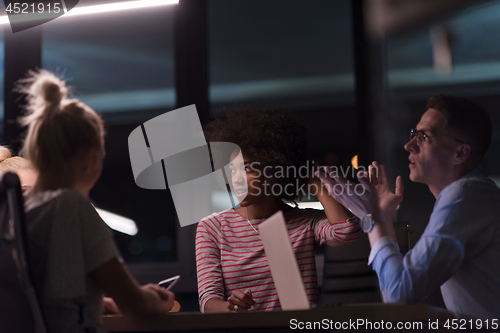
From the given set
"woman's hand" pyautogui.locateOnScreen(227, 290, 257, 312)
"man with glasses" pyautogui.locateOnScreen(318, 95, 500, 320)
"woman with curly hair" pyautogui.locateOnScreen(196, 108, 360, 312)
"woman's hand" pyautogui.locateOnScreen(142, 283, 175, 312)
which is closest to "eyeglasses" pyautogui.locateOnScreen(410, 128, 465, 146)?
"man with glasses" pyautogui.locateOnScreen(318, 95, 500, 320)

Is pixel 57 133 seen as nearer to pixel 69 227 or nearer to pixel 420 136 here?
pixel 69 227

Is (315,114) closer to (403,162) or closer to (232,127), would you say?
(232,127)

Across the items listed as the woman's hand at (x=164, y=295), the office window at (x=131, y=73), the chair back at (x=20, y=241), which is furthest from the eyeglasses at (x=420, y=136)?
the office window at (x=131, y=73)

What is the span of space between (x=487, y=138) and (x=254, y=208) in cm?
83

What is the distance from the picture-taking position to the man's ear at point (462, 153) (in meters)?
1.16

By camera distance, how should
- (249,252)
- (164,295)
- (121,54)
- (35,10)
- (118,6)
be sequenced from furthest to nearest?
(121,54)
(35,10)
(118,6)
(249,252)
(164,295)

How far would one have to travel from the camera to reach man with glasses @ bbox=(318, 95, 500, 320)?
104cm

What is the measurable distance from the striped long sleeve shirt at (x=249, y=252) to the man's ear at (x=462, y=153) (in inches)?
15.7

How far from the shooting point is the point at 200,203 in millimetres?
2412

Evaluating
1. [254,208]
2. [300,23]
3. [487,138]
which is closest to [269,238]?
[254,208]

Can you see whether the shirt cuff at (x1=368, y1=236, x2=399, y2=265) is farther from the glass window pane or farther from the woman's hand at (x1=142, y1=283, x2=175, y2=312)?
the glass window pane

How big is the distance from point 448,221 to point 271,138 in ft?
2.66

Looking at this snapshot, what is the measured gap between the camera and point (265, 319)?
2.83ft

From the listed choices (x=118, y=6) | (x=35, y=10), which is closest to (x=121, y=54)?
(x=35, y=10)
